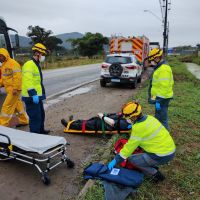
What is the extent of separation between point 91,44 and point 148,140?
68121 mm

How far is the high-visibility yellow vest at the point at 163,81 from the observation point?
591 cm

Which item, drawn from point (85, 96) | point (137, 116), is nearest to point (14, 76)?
point (137, 116)

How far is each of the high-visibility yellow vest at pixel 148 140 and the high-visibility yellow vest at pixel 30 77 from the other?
2.72 meters

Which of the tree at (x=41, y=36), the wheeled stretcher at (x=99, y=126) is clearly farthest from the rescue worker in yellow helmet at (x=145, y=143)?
the tree at (x=41, y=36)

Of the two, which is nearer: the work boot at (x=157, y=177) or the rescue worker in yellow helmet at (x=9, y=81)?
the work boot at (x=157, y=177)

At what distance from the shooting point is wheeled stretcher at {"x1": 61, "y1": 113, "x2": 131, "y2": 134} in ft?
21.1

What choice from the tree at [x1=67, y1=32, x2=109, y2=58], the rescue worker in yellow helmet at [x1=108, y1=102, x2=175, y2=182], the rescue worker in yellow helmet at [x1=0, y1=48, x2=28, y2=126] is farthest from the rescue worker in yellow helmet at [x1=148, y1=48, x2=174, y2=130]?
the tree at [x1=67, y1=32, x2=109, y2=58]

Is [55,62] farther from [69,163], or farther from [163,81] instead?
[69,163]

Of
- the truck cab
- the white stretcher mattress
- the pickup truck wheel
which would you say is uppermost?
the truck cab

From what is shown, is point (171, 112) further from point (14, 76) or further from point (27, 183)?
point (27, 183)

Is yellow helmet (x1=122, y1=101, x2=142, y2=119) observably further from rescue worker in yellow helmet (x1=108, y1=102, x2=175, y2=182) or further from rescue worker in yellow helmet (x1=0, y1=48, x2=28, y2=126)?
rescue worker in yellow helmet (x1=0, y1=48, x2=28, y2=126)

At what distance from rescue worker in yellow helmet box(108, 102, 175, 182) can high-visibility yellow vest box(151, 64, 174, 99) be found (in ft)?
5.90

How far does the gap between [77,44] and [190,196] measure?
7104cm

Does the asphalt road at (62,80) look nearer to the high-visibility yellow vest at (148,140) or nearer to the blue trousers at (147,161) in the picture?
the blue trousers at (147,161)
